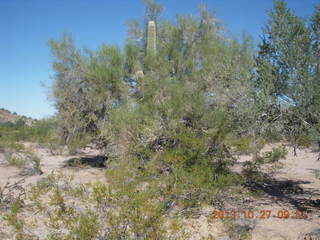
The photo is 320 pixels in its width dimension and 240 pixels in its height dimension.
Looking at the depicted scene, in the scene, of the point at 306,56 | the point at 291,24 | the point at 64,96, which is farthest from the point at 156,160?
the point at 64,96

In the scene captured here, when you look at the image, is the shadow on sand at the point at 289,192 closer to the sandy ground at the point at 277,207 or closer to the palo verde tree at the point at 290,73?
the sandy ground at the point at 277,207

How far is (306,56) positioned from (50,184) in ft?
19.9

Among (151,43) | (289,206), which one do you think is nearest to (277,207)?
(289,206)

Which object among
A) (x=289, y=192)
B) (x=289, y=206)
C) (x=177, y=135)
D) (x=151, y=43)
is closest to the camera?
(x=289, y=206)

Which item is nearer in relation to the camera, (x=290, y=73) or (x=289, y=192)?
(x=290, y=73)

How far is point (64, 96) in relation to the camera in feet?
44.3

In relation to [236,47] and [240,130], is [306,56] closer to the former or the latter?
[240,130]

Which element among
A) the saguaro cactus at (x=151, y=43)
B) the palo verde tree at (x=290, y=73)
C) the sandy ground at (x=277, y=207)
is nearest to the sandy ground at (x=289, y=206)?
the sandy ground at (x=277, y=207)

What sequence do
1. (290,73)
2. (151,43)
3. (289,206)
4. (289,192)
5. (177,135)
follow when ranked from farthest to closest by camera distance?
(151,43) → (289,192) → (177,135) → (289,206) → (290,73)

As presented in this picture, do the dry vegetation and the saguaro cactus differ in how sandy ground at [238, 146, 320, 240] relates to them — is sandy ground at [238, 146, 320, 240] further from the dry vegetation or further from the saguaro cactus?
the saguaro cactus

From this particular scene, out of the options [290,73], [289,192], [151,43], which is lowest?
[289,192]
